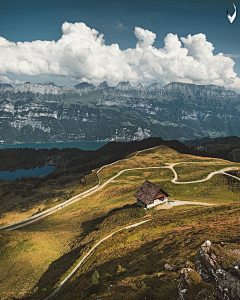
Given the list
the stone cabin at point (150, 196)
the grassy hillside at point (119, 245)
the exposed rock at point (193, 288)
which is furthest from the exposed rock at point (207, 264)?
the stone cabin at point (150, 196)

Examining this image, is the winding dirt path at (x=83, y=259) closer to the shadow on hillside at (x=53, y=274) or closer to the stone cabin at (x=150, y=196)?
the shadow on hillside at (x=53, y=274)

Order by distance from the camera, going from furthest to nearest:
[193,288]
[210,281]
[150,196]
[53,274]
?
[150,196]
[53,274]
[210,281]
[193,288]

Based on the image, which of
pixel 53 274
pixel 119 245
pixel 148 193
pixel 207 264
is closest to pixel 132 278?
pixel 207 264

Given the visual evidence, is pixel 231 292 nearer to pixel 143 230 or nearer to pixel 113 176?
pixel 143 230

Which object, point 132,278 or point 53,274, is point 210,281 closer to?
point 132,278

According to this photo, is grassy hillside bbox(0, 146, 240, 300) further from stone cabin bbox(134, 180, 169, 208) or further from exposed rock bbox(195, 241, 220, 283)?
stone cabin bbox(134, 180, 169, 208)

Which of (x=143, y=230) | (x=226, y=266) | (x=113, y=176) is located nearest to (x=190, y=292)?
(x=226, y=266)

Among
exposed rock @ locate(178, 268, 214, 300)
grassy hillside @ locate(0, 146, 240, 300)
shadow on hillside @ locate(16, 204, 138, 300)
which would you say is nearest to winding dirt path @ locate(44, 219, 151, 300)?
grassy hillside @ locate(0, 146, 240, 300)
